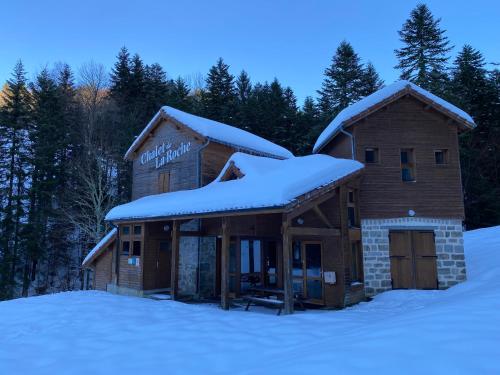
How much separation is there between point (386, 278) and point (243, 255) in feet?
17.8

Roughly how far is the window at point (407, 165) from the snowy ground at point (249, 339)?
4383mm

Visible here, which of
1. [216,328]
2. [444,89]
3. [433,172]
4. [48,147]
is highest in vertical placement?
[444,89]

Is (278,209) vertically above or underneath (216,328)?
above

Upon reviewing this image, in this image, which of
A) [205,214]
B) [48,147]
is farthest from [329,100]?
[205,214]

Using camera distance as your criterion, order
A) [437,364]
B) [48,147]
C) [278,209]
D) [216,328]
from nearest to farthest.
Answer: [437,364], [216,328], [278,209], [48,147]

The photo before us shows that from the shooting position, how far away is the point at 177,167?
59.4ft

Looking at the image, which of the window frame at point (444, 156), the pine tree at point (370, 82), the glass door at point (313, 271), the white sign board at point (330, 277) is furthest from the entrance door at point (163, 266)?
the pine tree at point (370, 82)

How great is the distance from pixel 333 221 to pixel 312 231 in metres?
1.49

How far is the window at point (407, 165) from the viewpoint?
14.3 m

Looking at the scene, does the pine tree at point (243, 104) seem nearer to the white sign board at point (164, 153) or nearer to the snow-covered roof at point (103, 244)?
the white sign board at point (164, 153)

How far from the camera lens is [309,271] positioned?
498 inches

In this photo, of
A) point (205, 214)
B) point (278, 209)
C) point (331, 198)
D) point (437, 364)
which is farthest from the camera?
point (331, 198)

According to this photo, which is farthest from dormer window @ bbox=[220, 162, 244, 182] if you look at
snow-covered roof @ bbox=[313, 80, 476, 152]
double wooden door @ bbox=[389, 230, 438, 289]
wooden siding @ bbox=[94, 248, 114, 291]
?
wooden siding @ bbox=[94, 248, 114, 291]

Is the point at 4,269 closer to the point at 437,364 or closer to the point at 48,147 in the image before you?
the point at 48,147
